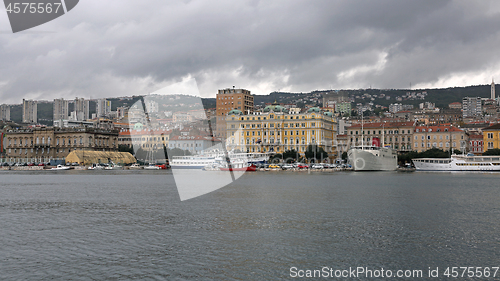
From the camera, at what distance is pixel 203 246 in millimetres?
18422

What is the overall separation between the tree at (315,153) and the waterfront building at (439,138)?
916 inches

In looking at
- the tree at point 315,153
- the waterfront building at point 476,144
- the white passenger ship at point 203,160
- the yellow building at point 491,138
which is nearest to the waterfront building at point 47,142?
the white passenger ship at point 203,160

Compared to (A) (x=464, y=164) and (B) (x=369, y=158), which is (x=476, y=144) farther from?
(B) (x=369, y=158)

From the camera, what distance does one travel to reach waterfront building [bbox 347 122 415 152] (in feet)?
421

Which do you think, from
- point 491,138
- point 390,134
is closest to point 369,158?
point 491,138

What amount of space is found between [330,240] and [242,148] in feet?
368

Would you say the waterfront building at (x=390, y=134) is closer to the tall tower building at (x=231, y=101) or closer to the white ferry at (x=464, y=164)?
the white ferry at (x=464, y=164)

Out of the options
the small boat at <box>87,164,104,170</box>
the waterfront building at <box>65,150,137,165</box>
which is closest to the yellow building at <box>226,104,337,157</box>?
the waterfront building at <box>65,150,137,165</box>

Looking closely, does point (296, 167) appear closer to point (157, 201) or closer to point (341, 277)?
point (157, 201)

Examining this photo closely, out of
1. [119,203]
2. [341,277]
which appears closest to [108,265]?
[341,277]

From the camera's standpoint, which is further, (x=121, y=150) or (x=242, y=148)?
(x=121, y=150)

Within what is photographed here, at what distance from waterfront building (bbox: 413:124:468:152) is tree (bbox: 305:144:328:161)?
23.3 meters

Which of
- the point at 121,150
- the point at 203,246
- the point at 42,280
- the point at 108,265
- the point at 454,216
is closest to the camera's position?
the point at 42,280

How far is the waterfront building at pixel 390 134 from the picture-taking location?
421ft
